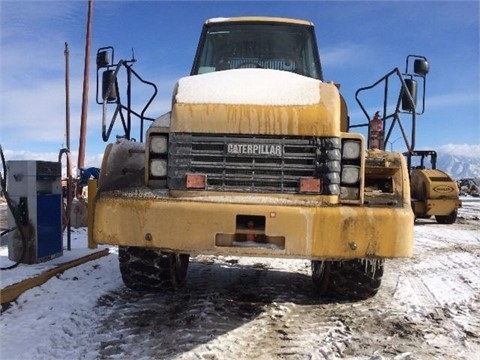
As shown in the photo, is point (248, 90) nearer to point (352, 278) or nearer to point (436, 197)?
point (352, 278)

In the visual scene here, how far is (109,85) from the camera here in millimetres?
4727

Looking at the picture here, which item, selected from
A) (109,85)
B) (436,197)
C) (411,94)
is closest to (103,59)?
(109,85)

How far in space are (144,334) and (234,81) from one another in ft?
6.77

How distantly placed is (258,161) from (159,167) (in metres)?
0.78

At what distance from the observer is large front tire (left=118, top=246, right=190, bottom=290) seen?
177 inches

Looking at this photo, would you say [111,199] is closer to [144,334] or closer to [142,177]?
[142,177]

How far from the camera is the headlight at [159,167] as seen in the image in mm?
3857

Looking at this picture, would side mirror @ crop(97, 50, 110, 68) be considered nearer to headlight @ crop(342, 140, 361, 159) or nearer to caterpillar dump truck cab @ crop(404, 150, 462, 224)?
headlight @ crop(342, 140, 361, 159)

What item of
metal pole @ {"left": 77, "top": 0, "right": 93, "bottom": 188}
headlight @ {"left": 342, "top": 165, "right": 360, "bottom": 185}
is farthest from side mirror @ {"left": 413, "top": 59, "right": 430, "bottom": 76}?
metal pole @ {"left": 77, "top": 0, "right": 93, "bottom": 188}

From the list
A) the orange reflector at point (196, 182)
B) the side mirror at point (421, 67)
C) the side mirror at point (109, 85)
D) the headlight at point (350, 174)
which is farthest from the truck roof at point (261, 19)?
the orange reflector at point (196, 182)

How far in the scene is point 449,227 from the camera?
12.4 m

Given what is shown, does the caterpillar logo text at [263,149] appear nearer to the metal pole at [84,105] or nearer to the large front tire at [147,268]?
the large front tire at [147,268]

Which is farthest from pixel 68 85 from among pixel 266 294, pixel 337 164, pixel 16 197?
pixel 337 164

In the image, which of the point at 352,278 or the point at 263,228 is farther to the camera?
the point at 352,278
